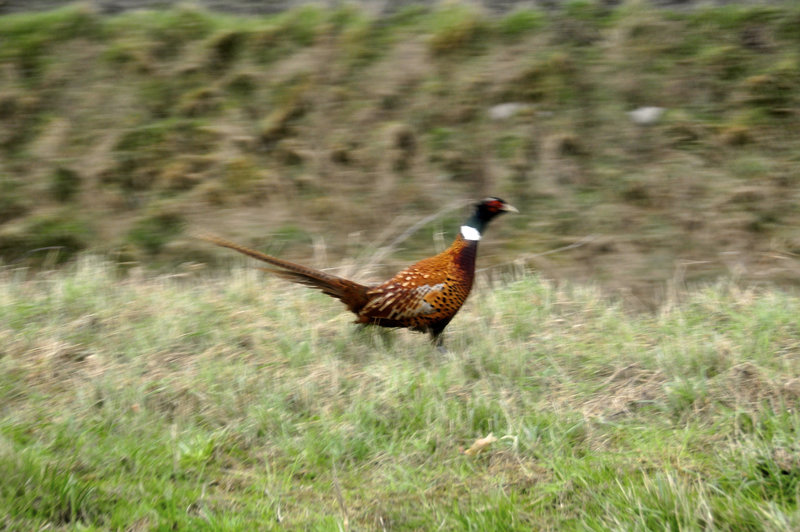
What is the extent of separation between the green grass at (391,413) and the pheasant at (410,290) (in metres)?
0.23

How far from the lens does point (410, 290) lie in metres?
4.95

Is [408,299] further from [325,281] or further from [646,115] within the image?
[646,115]

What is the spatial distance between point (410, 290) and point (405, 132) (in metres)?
3.50

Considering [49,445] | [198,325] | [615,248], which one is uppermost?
[49,445]

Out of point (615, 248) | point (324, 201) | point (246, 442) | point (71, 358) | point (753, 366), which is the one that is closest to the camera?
point (246, 442)

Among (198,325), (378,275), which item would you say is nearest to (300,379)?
(198,325)

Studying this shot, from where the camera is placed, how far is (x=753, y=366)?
4500 millimetres

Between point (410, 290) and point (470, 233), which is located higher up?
point (470, 233)

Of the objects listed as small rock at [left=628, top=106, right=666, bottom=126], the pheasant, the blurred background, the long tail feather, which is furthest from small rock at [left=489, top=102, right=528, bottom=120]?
the long tail feather

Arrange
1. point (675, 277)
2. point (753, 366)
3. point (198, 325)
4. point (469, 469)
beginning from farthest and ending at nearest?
point (675, 277) → point (198, 325) → point (753, 366) → point (469, 469)

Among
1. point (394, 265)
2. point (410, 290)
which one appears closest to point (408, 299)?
point (410, 290)

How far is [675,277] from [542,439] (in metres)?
3.03

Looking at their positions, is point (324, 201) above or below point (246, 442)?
below

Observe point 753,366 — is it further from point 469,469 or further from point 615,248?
point 615,248
